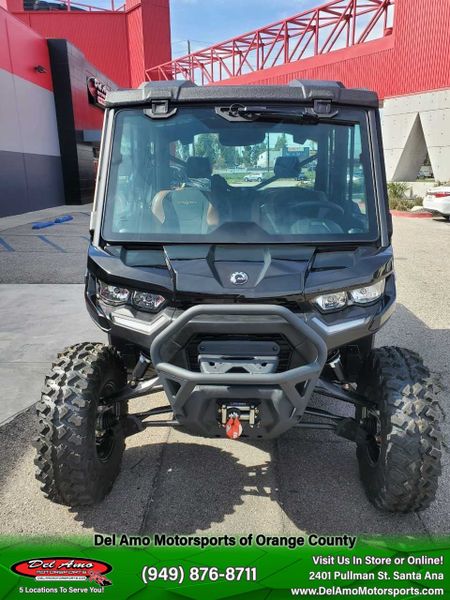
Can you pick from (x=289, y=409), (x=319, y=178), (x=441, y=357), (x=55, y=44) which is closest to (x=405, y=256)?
(x=441, y=357)

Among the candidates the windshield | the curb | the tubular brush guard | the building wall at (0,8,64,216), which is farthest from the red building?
the tubular brush guard

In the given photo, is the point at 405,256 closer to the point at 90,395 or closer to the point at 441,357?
the point at 441,357

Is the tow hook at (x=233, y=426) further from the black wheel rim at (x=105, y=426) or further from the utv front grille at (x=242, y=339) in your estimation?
the black wheel rim at (x=105, y=426)

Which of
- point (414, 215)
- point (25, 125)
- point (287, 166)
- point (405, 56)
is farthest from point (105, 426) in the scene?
point (405, 56)

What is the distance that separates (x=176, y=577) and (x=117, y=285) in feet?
4.89

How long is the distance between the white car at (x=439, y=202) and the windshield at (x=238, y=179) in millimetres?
14367

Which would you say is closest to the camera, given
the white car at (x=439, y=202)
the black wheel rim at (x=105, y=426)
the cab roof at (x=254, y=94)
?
the cab roof at (x=254, y=94)

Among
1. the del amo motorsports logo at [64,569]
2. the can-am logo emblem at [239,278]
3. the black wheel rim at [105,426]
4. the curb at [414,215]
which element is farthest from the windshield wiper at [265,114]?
the curb at [414,215]

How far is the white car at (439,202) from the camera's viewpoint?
51.2 feet

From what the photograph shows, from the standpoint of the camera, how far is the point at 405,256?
10.5 meters

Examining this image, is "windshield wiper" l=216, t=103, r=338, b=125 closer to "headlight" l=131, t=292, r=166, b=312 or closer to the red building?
"headlight" l=131, t=292, r=166, b=312

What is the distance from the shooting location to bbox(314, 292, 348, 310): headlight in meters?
2.45

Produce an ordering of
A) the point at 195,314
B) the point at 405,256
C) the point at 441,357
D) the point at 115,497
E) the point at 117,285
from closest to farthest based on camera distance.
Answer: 1. the point at 195,314
2. the point at 117,285
3. the point at 115,497
4. the point at 441,357
5. the point at 405,256

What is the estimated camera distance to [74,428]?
252cm
